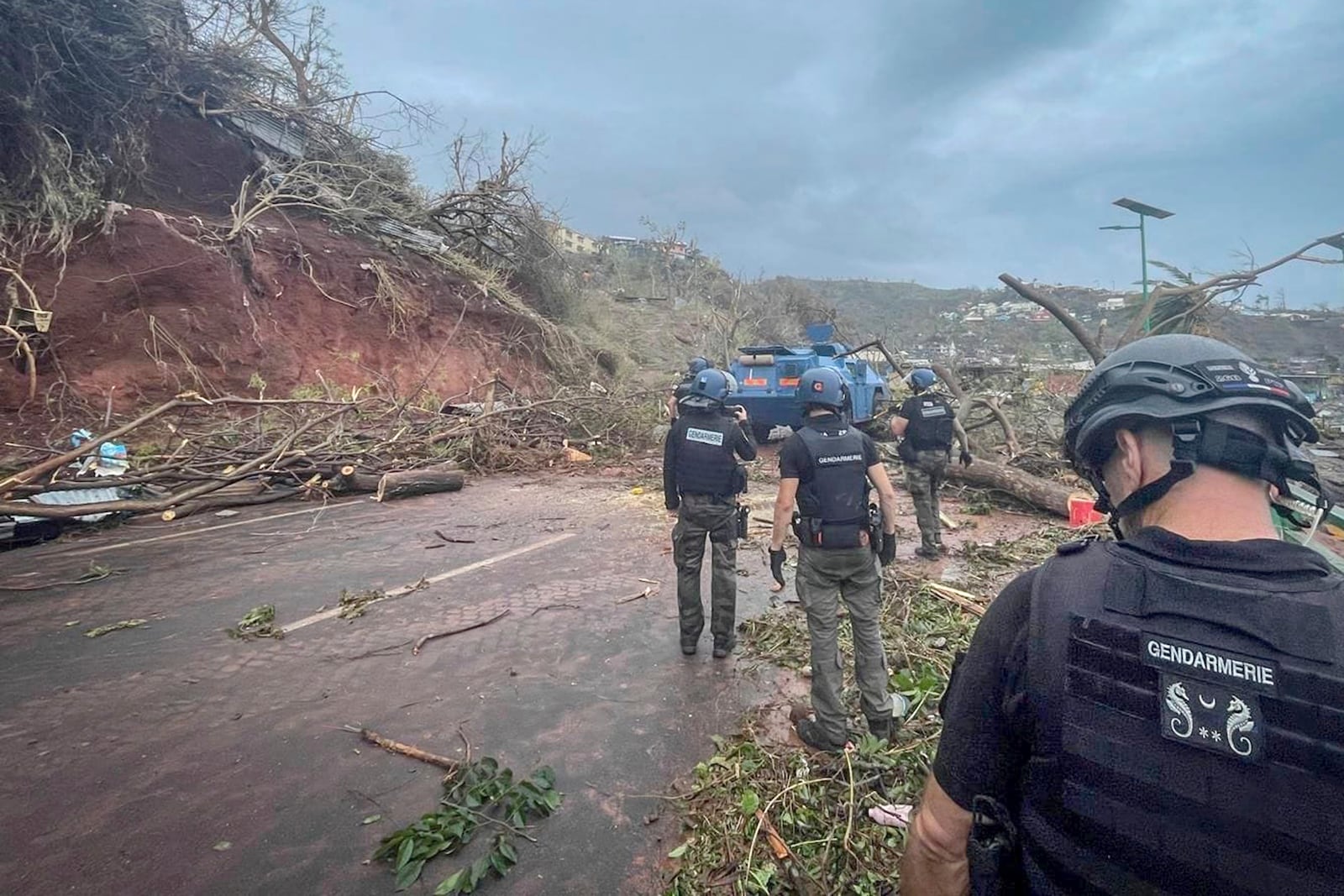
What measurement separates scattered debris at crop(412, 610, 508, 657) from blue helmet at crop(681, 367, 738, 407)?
2.06 metres

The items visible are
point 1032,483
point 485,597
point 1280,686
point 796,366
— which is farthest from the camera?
point 796,366

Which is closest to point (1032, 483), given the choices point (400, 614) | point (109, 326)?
point (400, 614)

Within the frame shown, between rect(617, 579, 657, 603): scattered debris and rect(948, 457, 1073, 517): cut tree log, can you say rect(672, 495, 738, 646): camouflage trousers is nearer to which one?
rect(617, 579, 657, 603): scattered debris

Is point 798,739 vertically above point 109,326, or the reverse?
point 109,326

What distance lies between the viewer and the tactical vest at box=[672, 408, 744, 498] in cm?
440

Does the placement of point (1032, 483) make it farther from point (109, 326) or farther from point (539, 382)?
point (109, 326)

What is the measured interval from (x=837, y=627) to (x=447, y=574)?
358cm

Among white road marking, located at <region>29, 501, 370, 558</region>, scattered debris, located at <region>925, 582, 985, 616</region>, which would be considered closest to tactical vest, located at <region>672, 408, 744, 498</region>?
scattered debris, located at <region>925, 582, 985, 616</region>

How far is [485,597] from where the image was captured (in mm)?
5164

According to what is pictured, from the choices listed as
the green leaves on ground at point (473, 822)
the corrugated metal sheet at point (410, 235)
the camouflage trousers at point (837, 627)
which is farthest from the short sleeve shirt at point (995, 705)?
the corrugated metal sheet at point (410, 235)

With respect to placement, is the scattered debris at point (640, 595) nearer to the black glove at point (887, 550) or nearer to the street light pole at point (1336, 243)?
the black glove at point (887, 550)

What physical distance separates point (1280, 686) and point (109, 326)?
13.4 m

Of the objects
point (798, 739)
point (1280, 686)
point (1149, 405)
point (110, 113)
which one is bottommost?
point (798, 739)

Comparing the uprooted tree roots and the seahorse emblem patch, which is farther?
the uprooted tree roots
